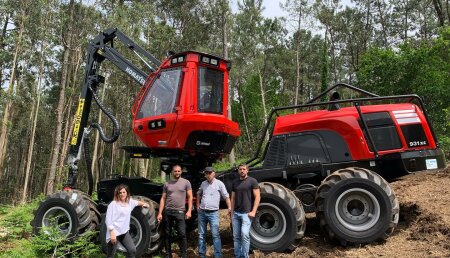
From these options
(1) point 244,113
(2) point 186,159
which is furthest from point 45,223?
(1) point 244,113

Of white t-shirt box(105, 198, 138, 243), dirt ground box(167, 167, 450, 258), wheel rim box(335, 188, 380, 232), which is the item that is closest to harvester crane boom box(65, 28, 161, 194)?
white t-shirt box(105, 198, 138, 243)

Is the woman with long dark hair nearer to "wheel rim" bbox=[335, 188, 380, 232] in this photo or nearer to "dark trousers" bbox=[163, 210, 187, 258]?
"dark trousers" bbox=[163, 210, 187, 258]

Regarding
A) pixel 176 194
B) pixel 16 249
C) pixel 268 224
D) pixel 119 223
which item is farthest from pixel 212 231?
pixel 16 249

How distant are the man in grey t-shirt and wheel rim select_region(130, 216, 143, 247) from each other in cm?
42

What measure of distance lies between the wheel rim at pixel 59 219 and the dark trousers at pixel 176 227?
6.06 ft

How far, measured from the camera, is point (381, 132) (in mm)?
7391

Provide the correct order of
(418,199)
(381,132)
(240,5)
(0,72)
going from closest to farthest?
(381,132) < (418,199) < (0,72) < (240,5)

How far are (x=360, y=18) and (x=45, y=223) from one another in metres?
45.0

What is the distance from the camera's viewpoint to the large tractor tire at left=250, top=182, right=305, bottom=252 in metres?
6.82

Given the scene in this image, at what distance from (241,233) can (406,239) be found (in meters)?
2.82

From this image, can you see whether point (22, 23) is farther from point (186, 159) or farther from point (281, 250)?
point (281, 250)

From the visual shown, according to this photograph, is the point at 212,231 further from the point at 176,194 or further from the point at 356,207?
the point at 356,207

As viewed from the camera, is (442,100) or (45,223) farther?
(442,100)

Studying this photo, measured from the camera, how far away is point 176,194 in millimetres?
6996
